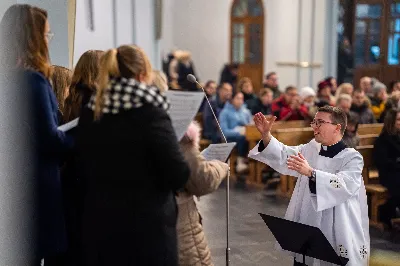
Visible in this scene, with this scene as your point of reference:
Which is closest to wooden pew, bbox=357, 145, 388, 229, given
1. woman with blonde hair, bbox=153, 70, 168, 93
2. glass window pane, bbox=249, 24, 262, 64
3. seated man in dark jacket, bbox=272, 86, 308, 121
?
seated man in dark jacket, bbox=272, 86, 308, 121

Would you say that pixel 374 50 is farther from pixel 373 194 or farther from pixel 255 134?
pixel 373 194

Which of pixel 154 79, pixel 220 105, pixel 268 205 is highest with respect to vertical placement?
pixel 154 79

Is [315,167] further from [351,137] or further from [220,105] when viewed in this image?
[220,105]

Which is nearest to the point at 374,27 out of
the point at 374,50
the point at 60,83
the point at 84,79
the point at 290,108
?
the point at 374,50

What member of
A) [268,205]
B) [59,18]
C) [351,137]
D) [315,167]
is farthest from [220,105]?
[315,167]

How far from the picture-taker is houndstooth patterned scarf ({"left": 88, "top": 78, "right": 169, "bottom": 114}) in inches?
102

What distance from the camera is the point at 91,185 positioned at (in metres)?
2.76

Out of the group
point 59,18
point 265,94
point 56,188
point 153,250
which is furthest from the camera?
point 265,94

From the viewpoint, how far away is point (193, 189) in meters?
3.00

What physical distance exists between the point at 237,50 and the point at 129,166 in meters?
15.3

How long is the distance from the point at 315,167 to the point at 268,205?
12.4ft

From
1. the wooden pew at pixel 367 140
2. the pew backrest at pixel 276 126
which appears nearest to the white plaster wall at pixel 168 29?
the pew backrest at pixel 276 126

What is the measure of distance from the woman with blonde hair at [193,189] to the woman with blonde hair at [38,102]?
51 cm

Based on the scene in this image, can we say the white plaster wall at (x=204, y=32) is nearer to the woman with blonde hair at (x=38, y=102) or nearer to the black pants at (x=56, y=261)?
the black pants at (x=56, y=261)
